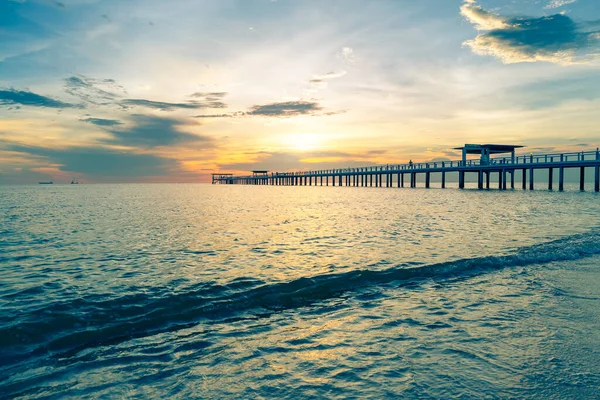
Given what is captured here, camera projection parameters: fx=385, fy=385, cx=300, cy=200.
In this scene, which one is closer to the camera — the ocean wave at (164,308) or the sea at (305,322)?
the sea at (305,322)

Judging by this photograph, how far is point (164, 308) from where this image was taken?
23.9 feet

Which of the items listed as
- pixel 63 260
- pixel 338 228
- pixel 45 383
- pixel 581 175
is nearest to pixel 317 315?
pixel 45 383

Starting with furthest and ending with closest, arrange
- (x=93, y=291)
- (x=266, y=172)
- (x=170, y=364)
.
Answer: (x=266, y=172) → (x=93, y=291) → (x=170, y=364)

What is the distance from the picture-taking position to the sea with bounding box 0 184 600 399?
4324mm

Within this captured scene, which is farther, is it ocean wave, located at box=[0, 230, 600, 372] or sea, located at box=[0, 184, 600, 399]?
ocean wave, located at box=[0, 230, 600, 372]

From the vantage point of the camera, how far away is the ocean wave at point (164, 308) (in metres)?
5.90

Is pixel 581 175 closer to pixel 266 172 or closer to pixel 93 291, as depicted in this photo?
pixel 93 291

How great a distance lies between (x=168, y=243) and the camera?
1555cm

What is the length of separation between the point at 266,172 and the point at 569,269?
153m

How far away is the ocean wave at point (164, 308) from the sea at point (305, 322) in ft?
0.13

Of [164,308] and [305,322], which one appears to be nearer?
[305,322]

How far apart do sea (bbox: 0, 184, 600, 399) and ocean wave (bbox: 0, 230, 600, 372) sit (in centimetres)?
4

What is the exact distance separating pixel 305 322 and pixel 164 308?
2794mm

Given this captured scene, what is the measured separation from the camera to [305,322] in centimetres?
640
